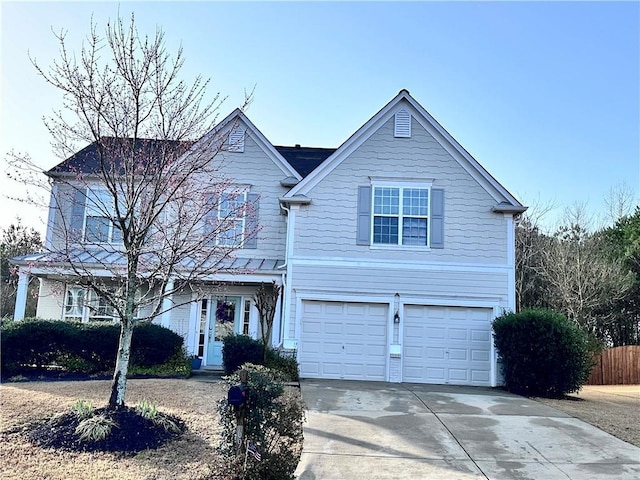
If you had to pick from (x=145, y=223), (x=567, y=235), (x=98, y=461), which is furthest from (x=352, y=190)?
(x=567, y=235)

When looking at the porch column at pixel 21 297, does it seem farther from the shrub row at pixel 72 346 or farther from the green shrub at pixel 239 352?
the green shrub at pixel 239 352

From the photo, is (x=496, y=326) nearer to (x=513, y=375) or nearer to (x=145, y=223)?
(x=513, y=375)

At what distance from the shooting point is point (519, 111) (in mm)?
13531

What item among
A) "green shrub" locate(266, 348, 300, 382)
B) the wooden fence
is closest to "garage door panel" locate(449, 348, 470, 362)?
"green shrub" locate(266, 348, 300, 382)

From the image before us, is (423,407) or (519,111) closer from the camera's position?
(423,407)

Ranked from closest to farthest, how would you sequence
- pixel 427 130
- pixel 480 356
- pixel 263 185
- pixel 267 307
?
→ 1. pixel 267 307
2. pixel 480 356
3. pixel 427 130
4. pixel 263 185

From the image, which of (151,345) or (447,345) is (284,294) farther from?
(447,345)

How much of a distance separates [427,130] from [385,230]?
3.11 metres

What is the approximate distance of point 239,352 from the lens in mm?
12086

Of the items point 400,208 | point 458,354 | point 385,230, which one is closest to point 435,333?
point 458,354

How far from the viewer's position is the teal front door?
14867 mm

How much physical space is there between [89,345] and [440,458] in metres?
8.82

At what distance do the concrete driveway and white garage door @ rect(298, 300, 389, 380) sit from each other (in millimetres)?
2815

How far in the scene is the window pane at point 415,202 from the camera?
46.1ft
